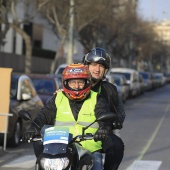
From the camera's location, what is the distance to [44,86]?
18734 mm

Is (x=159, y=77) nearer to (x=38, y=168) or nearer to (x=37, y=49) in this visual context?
(x=37, y=49)

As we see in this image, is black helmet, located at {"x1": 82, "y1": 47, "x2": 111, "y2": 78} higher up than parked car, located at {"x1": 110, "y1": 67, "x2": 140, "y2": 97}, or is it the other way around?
black helmet, located at {"x1": 82, "y1": 47, "x2": 111, "y2": 78}

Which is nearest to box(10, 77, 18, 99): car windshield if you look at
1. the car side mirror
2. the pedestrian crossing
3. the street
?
the car side mirror

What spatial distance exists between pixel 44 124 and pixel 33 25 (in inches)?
2061

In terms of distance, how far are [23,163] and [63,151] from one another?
6.55 meters

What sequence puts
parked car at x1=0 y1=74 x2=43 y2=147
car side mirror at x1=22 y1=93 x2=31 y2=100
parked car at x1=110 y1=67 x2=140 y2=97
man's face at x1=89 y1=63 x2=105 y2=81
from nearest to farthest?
man's face at x1=89 y1=63 x2=105 y2=81, parked car at x1=0 y1=74 x2=43 y2=147, car side mirror at x1=22 y1=93 x2=31 y2=100, parked car at x1=110 y1=67 x2=140 y2=97

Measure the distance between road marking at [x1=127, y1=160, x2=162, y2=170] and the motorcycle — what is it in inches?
218

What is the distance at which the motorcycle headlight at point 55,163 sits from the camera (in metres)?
4.73

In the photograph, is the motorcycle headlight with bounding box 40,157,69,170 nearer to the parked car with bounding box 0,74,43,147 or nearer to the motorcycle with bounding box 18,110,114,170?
the motorcycle with bounding box 18,110,114,170

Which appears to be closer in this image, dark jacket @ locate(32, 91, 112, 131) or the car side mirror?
dark jacket @ locate(32, 91, 112, 131)

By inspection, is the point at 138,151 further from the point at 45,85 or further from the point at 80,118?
the point at 80,118

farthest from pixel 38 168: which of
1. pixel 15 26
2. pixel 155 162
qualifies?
pixel 15 26

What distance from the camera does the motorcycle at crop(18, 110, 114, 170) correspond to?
4758 millimetres

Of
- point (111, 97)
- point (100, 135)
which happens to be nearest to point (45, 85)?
point (111, 97)
